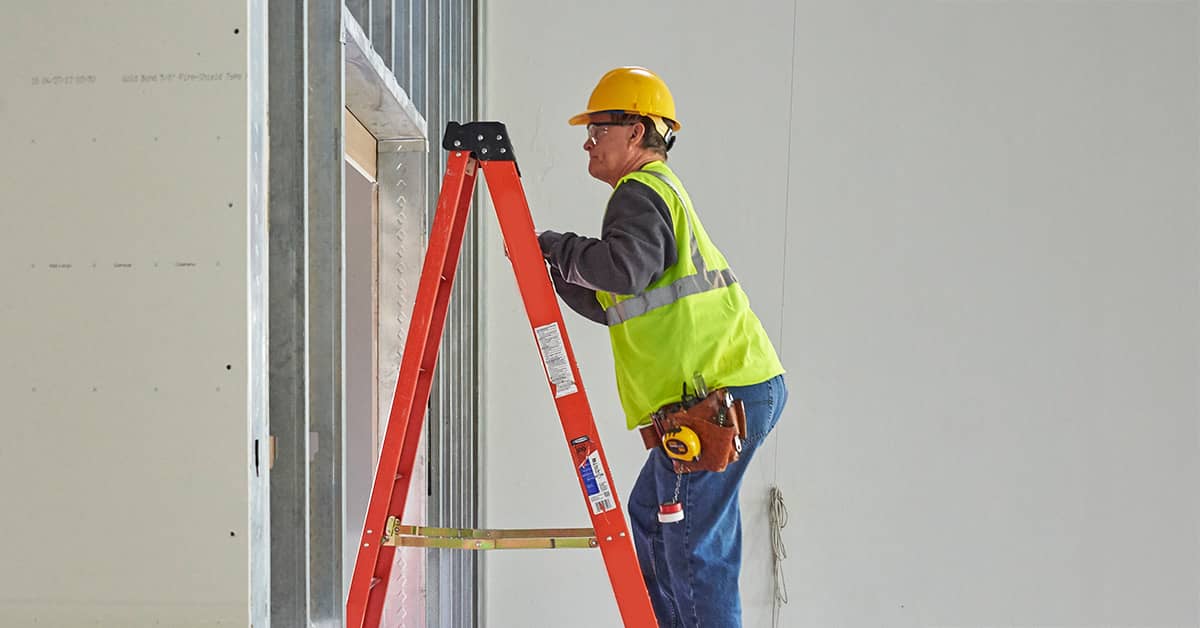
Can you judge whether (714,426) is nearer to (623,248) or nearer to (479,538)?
(623,248)

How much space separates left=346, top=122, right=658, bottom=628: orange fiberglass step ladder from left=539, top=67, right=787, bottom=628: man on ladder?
0.53 ft

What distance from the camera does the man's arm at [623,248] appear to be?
1.75 metres

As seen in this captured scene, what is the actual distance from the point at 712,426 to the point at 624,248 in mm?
424

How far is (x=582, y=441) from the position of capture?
167 cm

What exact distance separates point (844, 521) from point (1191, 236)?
1749 millimetres

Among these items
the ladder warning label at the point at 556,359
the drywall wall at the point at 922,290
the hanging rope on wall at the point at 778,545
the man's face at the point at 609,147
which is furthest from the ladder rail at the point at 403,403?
the hanging rope on wall at the point at 778,545

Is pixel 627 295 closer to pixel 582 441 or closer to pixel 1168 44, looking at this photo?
pixel 582 441

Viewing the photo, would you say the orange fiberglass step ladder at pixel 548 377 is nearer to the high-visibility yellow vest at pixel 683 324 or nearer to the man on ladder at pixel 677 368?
the man on ladder at pixel 677 368

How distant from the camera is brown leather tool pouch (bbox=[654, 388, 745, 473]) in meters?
1.88

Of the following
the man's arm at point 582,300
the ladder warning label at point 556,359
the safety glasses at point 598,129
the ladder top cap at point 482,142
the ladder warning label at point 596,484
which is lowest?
the ladder warning label at point 596,484

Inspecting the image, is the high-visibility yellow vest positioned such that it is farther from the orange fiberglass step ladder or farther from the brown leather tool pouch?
the orange fiberglass step ladder

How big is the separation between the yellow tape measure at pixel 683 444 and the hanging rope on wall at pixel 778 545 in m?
1.68
